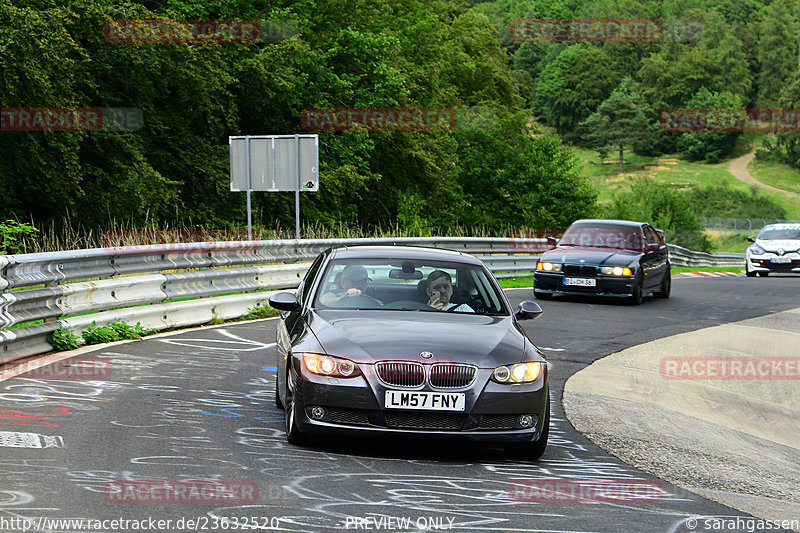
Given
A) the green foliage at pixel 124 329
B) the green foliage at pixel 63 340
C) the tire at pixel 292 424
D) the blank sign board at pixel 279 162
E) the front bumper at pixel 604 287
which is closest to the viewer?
the tire at pixel 292 424

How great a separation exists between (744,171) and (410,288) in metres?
157

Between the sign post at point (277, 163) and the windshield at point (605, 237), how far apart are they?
5.59 metres

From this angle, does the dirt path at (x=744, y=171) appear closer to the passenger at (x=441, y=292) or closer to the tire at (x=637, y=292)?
the tire at (x=637, y=292)

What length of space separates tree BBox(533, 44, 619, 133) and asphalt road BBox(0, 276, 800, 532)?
173m

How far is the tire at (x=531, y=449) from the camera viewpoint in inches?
257

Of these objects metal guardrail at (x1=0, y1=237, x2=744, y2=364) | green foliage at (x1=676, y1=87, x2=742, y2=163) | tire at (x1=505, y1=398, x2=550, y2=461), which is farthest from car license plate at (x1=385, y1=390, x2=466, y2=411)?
green foliage at (x1=676, y1=87, x2=742, y2=163)

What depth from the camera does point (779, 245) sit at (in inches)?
1289

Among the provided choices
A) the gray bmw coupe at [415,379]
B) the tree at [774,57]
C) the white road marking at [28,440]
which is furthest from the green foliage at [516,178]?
the tree at [774,57]

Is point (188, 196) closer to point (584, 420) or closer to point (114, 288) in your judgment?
point (114, 288)

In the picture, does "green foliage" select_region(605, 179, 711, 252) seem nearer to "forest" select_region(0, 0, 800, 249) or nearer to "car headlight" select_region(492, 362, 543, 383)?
"forest" select_region(0, 0, 800, 249)

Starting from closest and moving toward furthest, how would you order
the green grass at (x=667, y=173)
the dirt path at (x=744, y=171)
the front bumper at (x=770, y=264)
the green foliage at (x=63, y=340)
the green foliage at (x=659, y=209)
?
the green foliage at (x=63, y=340)
the front bumper at (x=770, y=264)
the green foliage at (x=659, y=209)
the green grass at (x=667, y=173)
the dirt path at (x=744, y=171)

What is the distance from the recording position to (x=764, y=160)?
527ft

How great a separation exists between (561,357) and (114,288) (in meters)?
5.10

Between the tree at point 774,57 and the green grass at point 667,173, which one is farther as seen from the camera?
the tree at point 774,57
